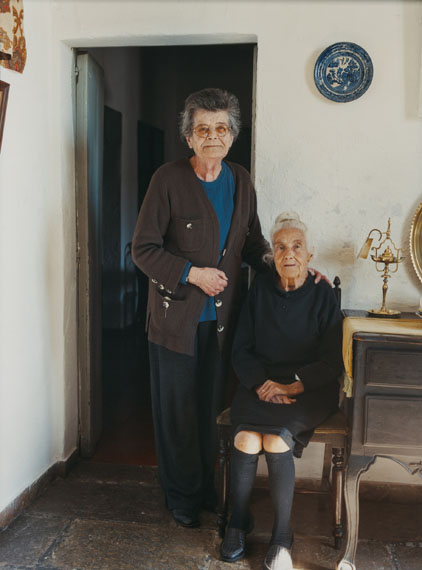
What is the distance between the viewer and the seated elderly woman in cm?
225

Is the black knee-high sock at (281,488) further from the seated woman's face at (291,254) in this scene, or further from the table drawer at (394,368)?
the seated woman's face at (291,254)

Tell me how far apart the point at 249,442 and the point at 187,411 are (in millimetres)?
417

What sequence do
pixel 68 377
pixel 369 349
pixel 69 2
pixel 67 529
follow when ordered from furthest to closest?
pixel 68 377 → pixel 69 2 → pixel 67 529 → pixel 369 349

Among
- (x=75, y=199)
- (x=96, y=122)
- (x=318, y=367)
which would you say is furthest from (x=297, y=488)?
(x=96, y=122)

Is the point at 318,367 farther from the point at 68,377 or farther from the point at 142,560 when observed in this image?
the point at 68,377

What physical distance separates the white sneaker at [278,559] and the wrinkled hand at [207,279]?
3.52ft

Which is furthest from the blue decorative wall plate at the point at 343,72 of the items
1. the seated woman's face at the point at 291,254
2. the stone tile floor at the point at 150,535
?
the stone tile floor at the point at 150,535

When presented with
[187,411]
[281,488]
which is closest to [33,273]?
[187,411]

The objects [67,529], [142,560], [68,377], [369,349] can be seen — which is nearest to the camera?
[369,349]

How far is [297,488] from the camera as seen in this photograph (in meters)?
2.83

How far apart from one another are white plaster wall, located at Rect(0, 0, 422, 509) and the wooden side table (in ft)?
2.14

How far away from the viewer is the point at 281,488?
2.23m

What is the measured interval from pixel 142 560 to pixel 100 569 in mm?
172

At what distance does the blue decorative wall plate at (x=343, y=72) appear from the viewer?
102 inches
